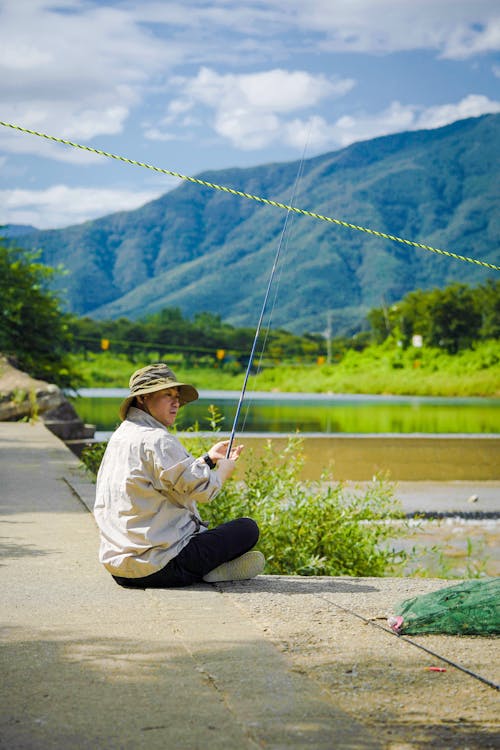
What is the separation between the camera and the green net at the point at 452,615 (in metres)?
4.58

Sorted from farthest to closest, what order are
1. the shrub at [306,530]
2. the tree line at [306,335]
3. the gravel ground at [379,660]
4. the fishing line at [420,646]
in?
the tree line at [306,335]
the shrub at [306,530]
the fishing line at [420,646]
the gravel ground at [379,660]

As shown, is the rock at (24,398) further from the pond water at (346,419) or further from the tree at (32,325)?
the pond water at (346,419)

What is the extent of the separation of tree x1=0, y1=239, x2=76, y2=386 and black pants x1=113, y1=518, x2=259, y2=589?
1712cm

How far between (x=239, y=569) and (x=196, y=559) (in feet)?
1.03

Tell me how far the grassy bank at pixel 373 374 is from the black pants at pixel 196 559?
63.8m

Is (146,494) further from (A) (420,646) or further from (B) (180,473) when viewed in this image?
(A) (420,646)

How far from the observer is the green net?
4582mm

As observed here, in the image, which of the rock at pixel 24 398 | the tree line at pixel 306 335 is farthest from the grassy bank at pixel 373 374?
the rock at pixel 24 398

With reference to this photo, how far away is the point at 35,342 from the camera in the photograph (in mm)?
22938

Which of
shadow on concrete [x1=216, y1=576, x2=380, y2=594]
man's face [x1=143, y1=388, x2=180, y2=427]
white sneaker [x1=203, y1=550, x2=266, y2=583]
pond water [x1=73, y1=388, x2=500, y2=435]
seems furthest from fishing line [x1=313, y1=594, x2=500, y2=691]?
pond water [x1=73, y1=388, x2=500, y2=435]

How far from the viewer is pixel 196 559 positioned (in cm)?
535

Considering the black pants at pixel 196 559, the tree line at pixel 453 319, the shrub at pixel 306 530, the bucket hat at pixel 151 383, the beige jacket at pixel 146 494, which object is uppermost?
the tree line at pixel 453 319

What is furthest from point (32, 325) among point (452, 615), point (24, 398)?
point (452, 615)

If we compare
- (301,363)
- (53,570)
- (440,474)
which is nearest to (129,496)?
(53,570)
